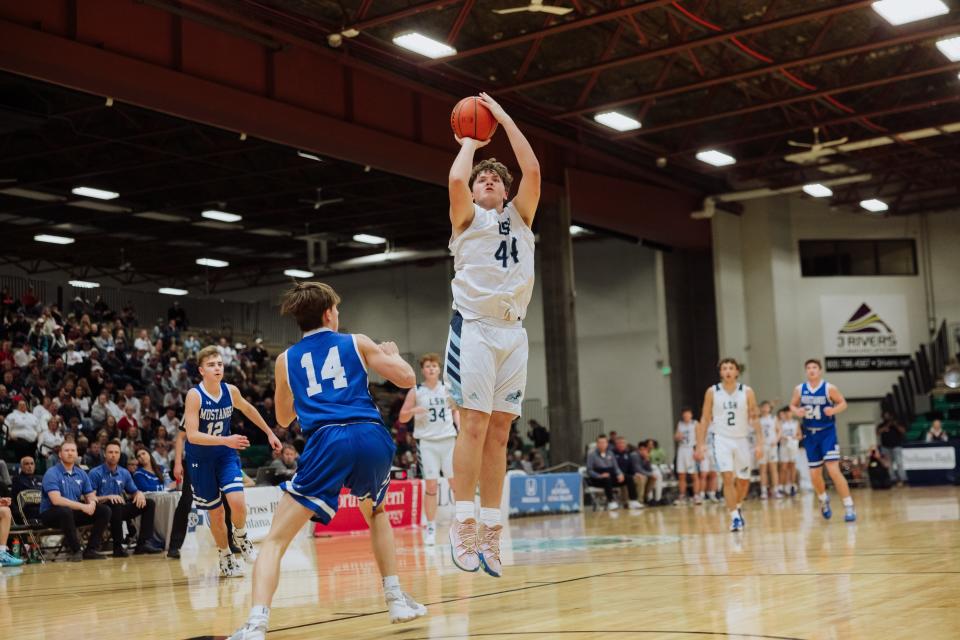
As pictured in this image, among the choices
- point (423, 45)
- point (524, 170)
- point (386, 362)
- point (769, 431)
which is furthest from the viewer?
point (769, 431)

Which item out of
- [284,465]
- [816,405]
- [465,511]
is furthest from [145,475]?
[465,511]

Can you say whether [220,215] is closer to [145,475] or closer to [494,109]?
[145,475]

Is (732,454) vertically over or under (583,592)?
over

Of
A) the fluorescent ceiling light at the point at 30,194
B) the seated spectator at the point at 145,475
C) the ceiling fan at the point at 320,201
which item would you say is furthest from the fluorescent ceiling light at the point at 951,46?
the fluorescent ceiling light at the point at 30,194

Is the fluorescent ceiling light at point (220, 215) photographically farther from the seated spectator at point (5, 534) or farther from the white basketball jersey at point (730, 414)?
the white basketball jersey at point (730, 414)

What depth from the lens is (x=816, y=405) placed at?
15016 mm

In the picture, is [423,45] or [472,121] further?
[423,45]

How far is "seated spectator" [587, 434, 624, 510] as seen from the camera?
24.2 meters

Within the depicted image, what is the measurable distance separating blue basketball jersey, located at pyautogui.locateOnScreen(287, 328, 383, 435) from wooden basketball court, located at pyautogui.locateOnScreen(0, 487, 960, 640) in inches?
42.2

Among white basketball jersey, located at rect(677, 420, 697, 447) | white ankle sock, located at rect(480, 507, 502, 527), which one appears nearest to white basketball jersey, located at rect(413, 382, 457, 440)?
white ankle sock, located at rect(480, 507, 502, 527)

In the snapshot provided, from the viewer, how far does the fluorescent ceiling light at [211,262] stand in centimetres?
3953

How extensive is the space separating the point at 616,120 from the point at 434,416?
1244cm

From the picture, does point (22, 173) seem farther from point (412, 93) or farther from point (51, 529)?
point (51, 529)

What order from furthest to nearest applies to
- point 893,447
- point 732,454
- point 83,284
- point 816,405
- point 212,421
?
point 83,284 < point 893,447 < point 816,405 < point 732,454 < point 212,421
